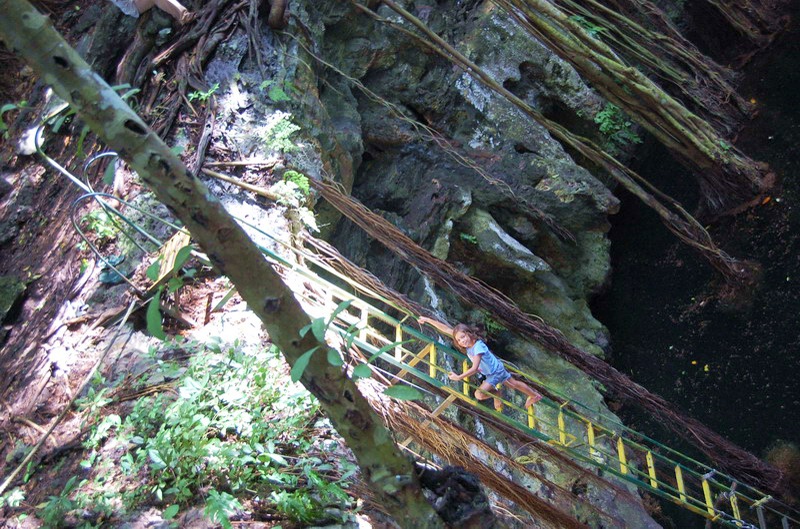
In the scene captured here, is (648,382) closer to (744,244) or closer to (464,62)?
(744,244)

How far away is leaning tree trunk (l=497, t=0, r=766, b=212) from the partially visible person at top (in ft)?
7.70

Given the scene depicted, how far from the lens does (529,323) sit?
147 inches

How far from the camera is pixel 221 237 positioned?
1429mm

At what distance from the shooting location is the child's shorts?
3127 mm

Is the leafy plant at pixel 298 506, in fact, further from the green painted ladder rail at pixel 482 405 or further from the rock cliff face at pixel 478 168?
the rock cliff face at pixel 478 168

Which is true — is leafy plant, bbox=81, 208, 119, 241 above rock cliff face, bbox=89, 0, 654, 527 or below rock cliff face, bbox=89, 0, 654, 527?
below

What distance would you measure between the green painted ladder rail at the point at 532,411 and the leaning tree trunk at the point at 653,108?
215 centimetres

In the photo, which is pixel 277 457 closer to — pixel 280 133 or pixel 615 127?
pixel 280 133

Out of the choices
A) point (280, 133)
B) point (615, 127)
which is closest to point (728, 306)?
point (615, 127)

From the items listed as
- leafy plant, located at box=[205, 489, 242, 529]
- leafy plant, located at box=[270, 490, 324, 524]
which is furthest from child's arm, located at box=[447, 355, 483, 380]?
leafy plant, located at box=[205, 489, 242, 529]

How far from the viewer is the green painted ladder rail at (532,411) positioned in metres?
2.64

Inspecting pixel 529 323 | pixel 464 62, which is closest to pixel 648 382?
pixel 529 323

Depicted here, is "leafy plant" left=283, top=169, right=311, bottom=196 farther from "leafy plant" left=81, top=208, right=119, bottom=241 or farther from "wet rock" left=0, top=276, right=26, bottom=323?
"wet rock" left=0, top=276, right=26, bottom=323

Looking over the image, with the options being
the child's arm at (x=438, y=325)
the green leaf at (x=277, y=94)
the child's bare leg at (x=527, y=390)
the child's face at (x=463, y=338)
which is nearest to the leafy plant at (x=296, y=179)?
the green leaf at (x=277, y=94)
